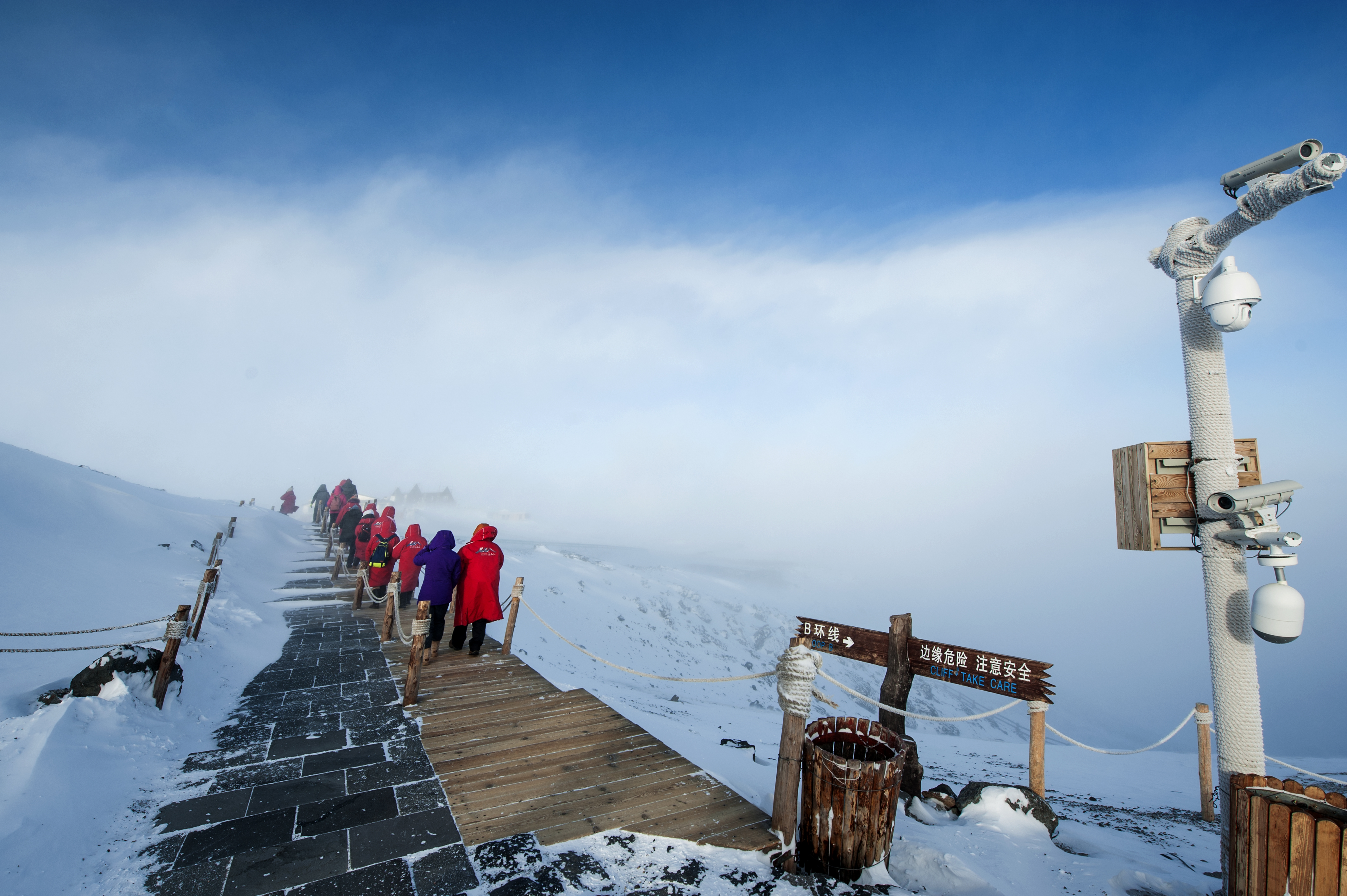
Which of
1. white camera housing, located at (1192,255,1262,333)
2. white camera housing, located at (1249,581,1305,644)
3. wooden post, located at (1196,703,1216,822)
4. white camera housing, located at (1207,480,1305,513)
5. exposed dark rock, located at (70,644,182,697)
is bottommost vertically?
wooden post, located at (1196,703,1216,822)

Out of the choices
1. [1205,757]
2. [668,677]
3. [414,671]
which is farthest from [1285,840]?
[414,671]

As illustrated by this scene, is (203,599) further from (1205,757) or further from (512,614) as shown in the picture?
(1205,757)

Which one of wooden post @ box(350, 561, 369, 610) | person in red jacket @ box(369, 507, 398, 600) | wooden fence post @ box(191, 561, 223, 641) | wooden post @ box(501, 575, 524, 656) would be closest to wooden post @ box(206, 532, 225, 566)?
wooden post @ box(350, 561, 369, 610)

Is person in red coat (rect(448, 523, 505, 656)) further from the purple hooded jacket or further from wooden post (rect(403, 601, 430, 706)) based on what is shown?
wooden post (rect(403, 601, 430, 706))

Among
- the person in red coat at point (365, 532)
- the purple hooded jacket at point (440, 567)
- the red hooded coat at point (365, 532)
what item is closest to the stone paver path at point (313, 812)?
the purple hooded jacket at point (440, 567)

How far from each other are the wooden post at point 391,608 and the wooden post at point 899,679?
22.9 ft

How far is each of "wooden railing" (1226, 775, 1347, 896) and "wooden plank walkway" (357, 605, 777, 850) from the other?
2.61m

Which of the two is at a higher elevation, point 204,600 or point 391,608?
point 204,600

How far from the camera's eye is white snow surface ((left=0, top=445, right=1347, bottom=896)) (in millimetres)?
3588

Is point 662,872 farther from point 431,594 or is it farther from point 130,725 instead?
point 431,594

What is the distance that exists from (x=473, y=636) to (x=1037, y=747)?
23.9ft

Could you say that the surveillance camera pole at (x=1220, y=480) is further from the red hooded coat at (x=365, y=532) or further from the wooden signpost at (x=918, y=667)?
the red hooded coat at (x=365, y=532)

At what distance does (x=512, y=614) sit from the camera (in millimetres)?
8633

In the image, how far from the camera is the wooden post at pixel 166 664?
18.3 feet
